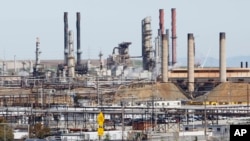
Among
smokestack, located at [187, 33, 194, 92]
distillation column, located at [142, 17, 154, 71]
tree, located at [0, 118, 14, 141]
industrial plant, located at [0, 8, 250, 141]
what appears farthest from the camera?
distillation column, located at [142, 17, 154, 71]

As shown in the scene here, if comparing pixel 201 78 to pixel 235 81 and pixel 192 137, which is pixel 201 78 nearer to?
pixel 235 81

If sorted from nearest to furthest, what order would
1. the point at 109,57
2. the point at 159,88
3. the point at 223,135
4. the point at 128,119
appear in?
the point at 223,135 < the point at 128,119 < the point at 159,88 < the point at 109,57

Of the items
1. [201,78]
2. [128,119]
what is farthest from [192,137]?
[201,78]

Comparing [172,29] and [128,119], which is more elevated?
[172,29]

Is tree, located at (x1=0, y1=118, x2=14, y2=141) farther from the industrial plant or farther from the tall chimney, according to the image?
the tall chimney

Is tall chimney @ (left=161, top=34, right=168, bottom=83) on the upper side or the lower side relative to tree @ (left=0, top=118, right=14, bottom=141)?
upper

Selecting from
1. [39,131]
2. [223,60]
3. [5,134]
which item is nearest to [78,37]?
[223,60]

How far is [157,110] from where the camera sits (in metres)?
28.7

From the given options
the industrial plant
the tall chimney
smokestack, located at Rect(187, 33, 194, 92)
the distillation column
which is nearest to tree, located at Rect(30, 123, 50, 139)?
the industrial plant

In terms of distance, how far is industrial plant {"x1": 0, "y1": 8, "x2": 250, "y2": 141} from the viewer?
2328cm

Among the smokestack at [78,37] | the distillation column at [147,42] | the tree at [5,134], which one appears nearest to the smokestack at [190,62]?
the distillation column at [147,42]

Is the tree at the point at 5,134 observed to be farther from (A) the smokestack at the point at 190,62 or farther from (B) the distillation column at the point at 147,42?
(B) the distillation column at the point at 147,42

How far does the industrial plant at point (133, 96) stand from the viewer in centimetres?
2328

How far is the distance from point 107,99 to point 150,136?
19.7m
